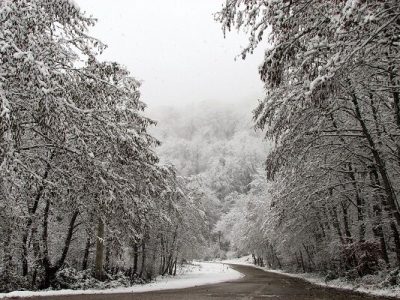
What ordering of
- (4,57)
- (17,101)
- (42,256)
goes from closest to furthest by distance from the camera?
(4,57), (17,101), (42,256)

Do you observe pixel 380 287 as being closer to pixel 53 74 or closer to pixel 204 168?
pixel 53 74

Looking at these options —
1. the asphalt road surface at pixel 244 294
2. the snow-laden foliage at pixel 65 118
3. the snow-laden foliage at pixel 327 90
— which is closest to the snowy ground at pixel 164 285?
the asphalt road surface at pixel 244 294

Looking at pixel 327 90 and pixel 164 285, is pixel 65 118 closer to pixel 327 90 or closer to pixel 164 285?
pixel 327 90

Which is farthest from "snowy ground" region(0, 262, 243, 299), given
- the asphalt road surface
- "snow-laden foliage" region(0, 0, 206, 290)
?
"snow-laden foliage" region(0, 0, 206, 290)

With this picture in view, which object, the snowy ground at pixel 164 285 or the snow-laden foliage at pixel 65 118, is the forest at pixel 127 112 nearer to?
the snow-laden foliage at pixel 65 118

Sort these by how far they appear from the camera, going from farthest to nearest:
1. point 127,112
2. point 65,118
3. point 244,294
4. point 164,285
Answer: point 164,285, point 244,294, point 127,112, point 65,118

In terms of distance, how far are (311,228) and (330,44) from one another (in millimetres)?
25452

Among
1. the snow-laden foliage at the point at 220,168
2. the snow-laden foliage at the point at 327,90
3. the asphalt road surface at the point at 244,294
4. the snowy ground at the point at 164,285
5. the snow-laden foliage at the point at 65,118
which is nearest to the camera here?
the snow-laden foliage at the point at 327,90

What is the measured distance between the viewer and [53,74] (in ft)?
28.5

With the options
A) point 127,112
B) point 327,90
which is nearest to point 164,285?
point 127,112

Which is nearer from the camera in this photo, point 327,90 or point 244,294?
point 327,90

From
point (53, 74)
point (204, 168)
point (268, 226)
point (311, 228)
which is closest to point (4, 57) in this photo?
point (53, 74)

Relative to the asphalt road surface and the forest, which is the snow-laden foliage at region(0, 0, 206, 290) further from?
the asphalt road surface

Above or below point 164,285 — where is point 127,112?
above
